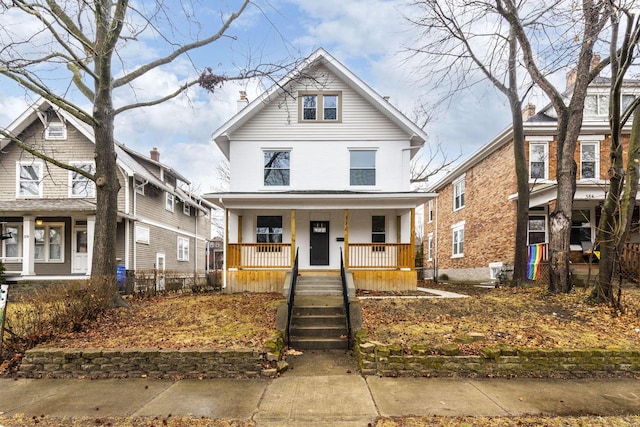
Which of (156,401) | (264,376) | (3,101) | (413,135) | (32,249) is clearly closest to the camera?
(156,401)

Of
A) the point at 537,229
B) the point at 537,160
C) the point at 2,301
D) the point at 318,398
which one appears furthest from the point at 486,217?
the point at 2,301

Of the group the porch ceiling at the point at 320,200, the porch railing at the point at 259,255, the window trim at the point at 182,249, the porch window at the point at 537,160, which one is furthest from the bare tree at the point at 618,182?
the window trim at the point at 182,249

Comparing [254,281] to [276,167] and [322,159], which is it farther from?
[322,159]

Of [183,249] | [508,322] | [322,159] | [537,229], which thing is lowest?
[508,322]

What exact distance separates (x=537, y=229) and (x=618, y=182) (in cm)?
781

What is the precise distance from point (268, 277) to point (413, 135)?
7.57m

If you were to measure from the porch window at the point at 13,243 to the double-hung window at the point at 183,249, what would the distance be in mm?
7797

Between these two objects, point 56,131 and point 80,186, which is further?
point 56,131

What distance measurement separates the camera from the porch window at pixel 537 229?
16.0 meters

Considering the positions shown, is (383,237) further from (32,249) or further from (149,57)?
(32,249)

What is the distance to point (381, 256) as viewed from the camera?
1293 centimetres

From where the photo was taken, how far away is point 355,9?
9.45 m

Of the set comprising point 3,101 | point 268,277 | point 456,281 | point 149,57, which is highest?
point 149,57

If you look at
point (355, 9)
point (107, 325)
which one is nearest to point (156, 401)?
point (107, 325)
